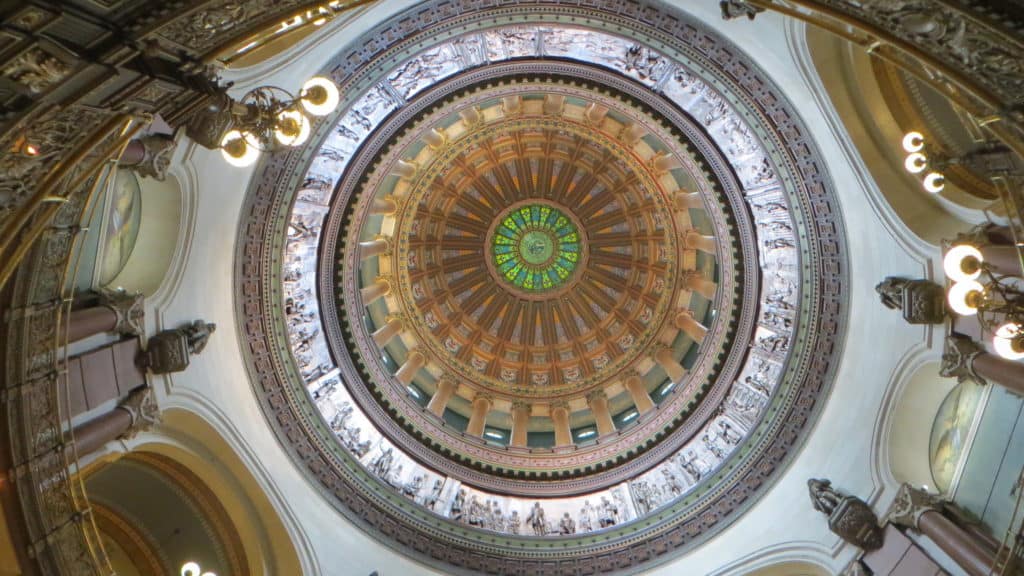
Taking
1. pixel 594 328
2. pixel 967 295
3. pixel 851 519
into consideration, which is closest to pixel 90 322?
pixel 967 295

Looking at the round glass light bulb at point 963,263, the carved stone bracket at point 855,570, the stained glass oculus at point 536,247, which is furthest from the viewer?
the stained glass oculus at point 536,247

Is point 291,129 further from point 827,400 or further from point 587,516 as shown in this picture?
point 587,516

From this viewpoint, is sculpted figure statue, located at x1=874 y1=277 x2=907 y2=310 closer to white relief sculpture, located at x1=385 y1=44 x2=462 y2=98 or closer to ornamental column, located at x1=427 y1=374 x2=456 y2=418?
white relief sculpture, located at x1=385 y1=44 x2=462 y2=98

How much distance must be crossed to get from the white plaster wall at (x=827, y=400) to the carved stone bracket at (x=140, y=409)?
71 centimetres

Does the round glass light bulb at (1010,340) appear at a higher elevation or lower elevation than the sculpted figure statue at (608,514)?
lower

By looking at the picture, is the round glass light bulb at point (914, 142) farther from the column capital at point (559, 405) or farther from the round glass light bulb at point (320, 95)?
the column capital at point (559, 405)

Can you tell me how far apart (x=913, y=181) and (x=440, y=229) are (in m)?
17.5

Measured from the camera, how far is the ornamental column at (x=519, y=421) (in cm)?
2264

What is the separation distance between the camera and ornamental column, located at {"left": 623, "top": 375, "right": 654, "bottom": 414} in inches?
867

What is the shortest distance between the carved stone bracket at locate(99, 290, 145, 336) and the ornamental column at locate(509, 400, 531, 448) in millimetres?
13882

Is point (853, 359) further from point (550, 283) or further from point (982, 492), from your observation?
point (550, 283)

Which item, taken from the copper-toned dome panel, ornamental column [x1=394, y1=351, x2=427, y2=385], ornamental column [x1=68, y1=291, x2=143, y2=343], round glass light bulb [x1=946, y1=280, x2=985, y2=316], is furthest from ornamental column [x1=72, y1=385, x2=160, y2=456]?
the copper-toned dome panel

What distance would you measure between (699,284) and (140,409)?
17.3m

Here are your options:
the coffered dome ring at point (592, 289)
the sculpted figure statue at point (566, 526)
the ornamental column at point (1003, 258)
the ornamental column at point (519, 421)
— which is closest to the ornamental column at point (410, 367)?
the coffered dome ring at point (592, 289)
